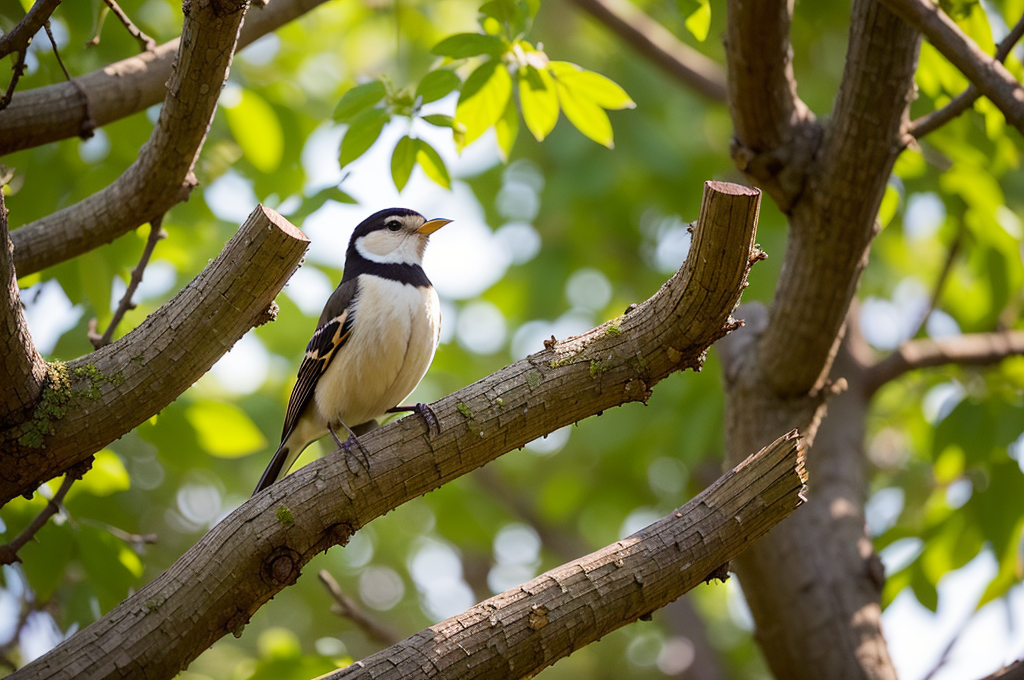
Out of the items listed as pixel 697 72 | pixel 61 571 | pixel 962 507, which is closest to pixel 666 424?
pixel 962 507

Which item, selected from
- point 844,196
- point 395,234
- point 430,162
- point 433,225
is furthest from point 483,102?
point 844,196

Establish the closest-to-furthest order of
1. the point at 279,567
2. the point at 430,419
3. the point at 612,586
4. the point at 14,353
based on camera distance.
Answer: the point at 14,353 → the point at 279,567 → the point at 612,586 → the point at 430,419

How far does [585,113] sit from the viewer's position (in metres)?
4.18

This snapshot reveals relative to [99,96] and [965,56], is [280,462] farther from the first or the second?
[965,56]

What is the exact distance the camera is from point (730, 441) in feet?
18.1

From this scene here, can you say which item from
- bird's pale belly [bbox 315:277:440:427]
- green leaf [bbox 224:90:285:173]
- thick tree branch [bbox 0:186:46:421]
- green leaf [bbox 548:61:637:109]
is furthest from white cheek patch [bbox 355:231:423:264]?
thick tree branch [bbox 0:186:46:421]

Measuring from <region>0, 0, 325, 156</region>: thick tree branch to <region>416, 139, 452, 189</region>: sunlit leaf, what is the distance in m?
1.04

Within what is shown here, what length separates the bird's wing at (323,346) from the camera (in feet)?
14.9

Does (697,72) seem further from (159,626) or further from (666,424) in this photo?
(159,626)

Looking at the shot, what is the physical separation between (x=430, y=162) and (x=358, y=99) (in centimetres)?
49

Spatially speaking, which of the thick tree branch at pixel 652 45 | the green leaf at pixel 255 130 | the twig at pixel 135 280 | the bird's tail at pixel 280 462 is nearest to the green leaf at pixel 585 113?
the twig at pixel 135 280

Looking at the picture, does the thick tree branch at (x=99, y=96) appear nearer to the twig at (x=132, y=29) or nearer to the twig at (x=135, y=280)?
the twig at (x=132, y=29)

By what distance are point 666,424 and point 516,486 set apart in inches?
123

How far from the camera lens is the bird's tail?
4.84m
